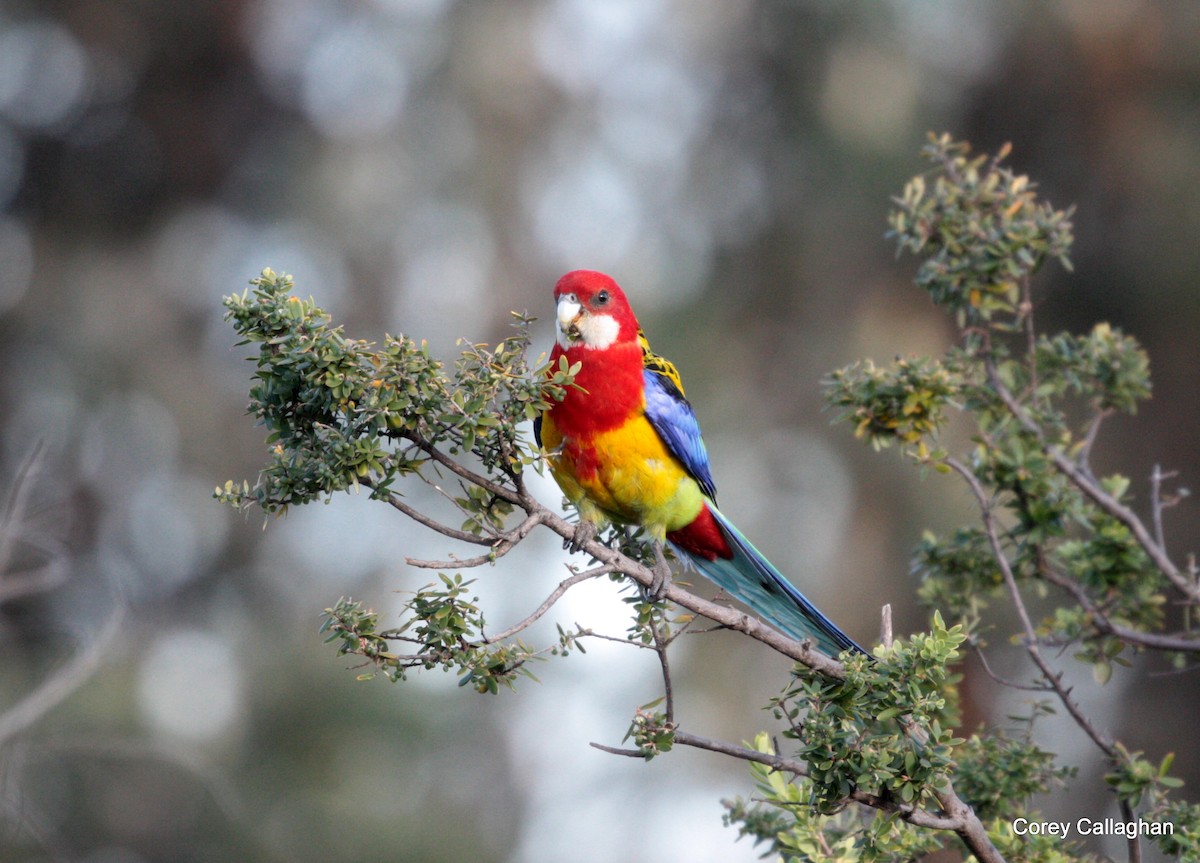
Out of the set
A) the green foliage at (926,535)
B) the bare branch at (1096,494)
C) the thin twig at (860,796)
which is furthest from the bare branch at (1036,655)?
the thin twig at (860,796)

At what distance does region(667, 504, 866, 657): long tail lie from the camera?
3.68 meters

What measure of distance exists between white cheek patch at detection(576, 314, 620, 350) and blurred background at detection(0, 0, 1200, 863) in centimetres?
575

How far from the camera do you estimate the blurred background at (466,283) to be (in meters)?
9.73

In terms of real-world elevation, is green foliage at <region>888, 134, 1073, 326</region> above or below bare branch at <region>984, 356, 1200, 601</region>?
above

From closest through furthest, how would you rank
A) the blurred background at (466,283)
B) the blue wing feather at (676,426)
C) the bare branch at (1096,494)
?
1. the bare branch at (1096,494)
2. the blue wing feather at (676,426)
3. the blurred background at (466,283)

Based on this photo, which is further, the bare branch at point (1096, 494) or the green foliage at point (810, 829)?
the bare branch at point (1096, 494)

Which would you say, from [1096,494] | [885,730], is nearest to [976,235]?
[1096,494]

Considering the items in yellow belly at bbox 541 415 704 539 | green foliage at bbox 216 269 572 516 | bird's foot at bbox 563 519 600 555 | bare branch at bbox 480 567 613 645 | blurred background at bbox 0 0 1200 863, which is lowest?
bare branch at bbox 480 567 613 645

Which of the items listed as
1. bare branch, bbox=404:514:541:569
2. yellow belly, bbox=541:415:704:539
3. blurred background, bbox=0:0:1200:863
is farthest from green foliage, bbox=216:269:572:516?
blurred background, bbox=0:0:1200:863

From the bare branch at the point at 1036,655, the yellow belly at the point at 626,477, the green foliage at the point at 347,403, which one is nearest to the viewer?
the green foliage at the point at 347,403

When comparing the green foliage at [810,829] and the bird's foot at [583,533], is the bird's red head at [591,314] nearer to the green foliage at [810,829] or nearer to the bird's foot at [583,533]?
the bird's foot at [583,533]

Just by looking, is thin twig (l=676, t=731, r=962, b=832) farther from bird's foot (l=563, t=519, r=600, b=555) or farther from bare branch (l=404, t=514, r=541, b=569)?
bird's foot (l=563, t=519, r=600, b=555)

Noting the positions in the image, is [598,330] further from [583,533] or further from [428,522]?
[428,522]

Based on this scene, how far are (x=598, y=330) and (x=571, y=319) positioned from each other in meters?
0.10
